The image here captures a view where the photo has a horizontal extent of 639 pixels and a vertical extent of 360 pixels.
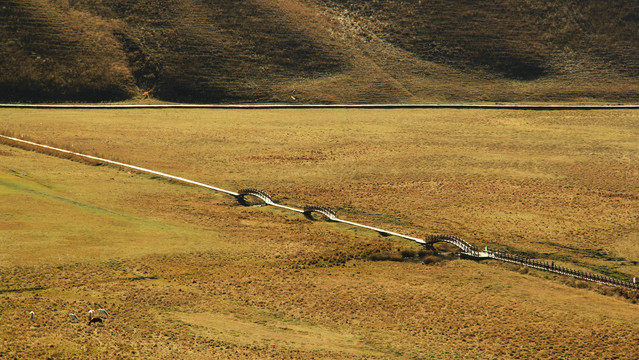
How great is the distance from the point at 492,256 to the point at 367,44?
7351cm

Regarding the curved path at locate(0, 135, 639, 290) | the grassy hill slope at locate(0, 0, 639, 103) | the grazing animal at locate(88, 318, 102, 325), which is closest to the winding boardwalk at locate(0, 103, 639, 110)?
the grassy hill slope at locate(0, 0, 639, 103)

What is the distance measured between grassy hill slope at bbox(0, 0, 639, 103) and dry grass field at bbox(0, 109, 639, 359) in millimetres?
14301

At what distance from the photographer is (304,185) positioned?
2498 inches

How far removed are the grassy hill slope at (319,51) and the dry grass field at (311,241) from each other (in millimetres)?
14301

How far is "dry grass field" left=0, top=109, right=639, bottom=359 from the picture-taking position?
35.8 meters

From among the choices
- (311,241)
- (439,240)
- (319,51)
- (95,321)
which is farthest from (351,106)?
(95,321)

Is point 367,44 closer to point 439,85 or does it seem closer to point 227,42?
point 439,85

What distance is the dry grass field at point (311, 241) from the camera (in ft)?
117

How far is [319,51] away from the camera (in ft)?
359

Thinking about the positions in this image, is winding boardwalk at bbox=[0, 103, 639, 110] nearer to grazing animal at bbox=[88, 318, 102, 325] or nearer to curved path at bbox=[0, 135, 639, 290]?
curved path at bbox=[0, 135, 639, 290]

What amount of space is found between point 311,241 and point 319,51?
65180 millimetres

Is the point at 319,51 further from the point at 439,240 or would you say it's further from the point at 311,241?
the point at 439,240

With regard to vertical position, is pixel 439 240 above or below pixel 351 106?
below

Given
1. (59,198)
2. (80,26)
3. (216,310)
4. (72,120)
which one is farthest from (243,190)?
(80,26)
